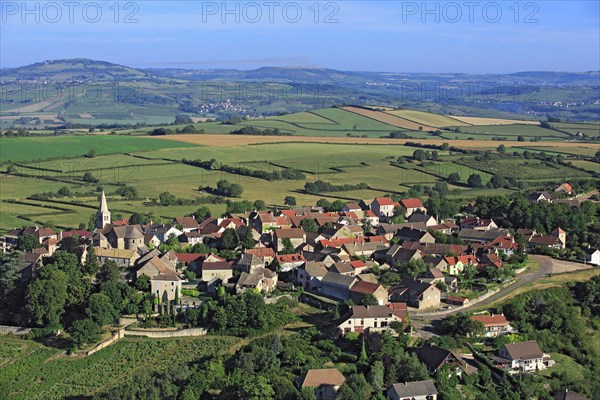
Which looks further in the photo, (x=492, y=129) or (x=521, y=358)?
(x=492, y=129)

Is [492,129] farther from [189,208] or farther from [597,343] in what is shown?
[597,343]

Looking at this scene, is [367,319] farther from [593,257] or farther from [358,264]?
[593,257]

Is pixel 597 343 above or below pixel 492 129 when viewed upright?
below

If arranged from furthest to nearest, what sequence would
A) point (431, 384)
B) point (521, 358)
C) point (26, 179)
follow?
point (26, 179) → point (521, 358) → point (431, 384)

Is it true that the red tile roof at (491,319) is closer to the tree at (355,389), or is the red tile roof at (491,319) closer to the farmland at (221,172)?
the tree at (355,389)

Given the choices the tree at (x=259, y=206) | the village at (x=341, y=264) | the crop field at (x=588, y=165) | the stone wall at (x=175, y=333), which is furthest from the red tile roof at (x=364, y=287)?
the crop field at (x=588, y=165)

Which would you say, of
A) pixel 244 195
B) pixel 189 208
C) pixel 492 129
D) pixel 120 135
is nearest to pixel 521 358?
pixel 189 208

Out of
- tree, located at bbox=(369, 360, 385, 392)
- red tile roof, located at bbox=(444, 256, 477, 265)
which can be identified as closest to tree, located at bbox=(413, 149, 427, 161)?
red tile roof, located at bbox=(444, 256, 477, 265)

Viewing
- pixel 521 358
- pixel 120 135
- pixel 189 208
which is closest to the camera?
pixel 521 358
